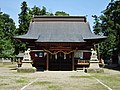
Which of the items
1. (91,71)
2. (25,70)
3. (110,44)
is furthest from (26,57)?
(110,44)

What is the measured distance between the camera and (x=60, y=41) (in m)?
26.2

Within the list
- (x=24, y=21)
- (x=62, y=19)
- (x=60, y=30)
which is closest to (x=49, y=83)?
(x=60, y=30)

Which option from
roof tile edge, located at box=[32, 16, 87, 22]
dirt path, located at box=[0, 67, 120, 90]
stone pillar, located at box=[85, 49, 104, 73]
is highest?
roof tile edge, located at box=[32, 16, 87, 22]

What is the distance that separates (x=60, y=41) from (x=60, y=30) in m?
5.85

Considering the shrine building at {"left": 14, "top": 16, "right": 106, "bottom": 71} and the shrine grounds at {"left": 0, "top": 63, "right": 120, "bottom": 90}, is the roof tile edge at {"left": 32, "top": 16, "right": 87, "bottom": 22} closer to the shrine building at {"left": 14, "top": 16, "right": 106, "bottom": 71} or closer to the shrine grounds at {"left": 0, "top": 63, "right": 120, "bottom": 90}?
the shrine building at {"left": 14, "top": 16, "right": 106, "bottom": 71}

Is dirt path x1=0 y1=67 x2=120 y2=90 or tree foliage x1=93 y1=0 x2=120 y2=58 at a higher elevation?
tree foliage x1=93 y1=0 x2=120 y2=58

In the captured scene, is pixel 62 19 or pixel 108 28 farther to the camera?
pixel 108 28

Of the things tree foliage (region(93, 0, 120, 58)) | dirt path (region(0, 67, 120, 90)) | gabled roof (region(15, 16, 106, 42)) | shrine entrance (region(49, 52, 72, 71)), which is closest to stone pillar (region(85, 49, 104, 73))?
gabled roof (region(15, 16, 106, 42))

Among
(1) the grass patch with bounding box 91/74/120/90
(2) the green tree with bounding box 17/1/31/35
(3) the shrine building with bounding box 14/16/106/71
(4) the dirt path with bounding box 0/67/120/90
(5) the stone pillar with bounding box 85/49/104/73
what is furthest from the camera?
(2) the green tree with bounding box 17/1/31/35

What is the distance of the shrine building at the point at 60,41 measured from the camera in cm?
2688

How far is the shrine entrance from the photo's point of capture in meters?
28.4

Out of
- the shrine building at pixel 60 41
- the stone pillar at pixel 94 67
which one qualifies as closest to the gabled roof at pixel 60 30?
the shrine building at pixel 60 41

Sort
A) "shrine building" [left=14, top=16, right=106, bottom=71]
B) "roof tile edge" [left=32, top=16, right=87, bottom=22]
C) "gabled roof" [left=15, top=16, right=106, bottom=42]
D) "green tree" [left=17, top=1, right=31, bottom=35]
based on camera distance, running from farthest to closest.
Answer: "green tree" [left=17, top=1, right=31, bottom=35] < "roof tile edge" [left=32, top=16, right=87, bottom=22] < "gabled roof" [left=15, top=16, right=106, bottom=42] < "shrine building" [left=14, top=16, right=106, bottom=71]

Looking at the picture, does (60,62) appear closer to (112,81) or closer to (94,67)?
(94,67)
